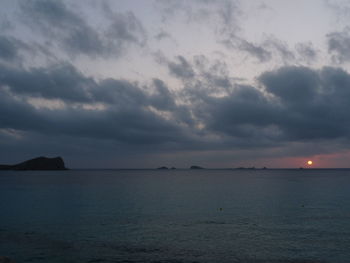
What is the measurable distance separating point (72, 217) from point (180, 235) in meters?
23.4

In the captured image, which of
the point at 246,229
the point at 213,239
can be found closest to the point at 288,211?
the point at 246,229

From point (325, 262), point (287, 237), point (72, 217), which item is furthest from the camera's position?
point (72, 217)

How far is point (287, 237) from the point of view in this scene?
136 ft

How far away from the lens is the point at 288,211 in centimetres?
6425

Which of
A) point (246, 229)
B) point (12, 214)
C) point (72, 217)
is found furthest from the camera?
point (12, 214)

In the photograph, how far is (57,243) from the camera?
123 feet

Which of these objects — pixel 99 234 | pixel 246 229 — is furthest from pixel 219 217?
pixel 99 234

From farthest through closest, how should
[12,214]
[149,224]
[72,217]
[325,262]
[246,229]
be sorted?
[12,214] → [72,217] → [149,224] → [246,229] → [325,262]

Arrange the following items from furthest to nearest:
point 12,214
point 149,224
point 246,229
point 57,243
Result: point 12,214 → point 149,224 → point 246,229 → point 57,243

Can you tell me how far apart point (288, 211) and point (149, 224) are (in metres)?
31.3

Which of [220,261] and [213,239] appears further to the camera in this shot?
[213,239]

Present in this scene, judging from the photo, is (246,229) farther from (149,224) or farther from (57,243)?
(57,243)

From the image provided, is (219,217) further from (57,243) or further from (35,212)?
(35,212)

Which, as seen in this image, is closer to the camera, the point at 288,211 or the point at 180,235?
the point at 180,235
